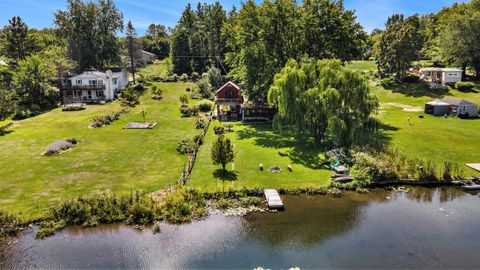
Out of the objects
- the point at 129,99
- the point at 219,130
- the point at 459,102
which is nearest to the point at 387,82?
the point at 459,102

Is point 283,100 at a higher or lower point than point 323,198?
higher

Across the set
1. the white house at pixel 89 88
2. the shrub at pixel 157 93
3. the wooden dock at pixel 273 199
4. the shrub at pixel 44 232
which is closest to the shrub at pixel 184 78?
the shrub at pixel 157 93

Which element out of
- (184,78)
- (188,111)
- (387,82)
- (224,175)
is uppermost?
(184,78)

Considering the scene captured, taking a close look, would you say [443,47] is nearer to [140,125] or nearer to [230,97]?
[230,97]

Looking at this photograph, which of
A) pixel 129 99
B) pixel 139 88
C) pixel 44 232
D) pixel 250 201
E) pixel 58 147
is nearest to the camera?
pixel 44 232

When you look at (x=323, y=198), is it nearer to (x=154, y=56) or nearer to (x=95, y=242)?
(x=95, y=242)

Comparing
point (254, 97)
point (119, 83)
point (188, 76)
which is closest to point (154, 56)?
point (188, 76)

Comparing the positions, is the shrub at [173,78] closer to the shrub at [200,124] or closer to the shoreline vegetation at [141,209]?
the shrub at [200,124]

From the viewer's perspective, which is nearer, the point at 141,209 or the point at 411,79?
the point at 141,209
